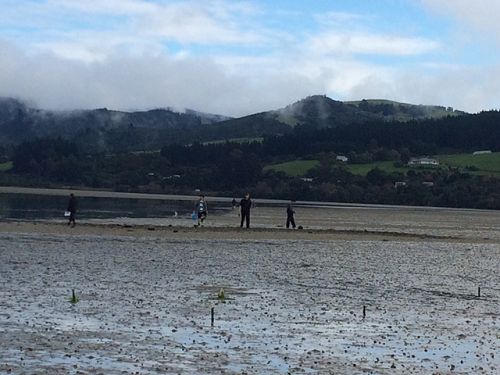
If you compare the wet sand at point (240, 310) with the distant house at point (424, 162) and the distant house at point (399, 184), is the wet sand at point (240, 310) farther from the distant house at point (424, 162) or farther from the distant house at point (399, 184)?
the distant house at point (424, 162)

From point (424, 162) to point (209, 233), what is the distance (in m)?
137

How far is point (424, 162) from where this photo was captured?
184 meters

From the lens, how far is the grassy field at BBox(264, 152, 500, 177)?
168 meters

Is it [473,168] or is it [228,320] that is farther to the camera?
[473,168]

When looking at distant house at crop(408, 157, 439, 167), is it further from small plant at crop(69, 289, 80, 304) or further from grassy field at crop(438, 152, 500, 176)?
small plant at crop(69, 289, 80, 304)

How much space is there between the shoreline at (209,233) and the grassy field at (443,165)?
109 m

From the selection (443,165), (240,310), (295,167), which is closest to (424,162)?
(443,165)

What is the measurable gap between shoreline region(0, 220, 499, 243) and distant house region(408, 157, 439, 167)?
12307 centimetres

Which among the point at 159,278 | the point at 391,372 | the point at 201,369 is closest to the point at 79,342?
the point at 201,369

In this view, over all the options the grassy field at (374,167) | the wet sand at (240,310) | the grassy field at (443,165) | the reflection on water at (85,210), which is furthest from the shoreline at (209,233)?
the grassy field at (374,167)

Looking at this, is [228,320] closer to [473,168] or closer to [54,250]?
[54,250]

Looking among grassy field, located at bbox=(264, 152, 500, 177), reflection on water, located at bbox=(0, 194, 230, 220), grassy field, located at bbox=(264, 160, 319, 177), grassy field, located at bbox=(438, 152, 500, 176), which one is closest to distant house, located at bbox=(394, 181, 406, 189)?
grassy field, located at bbox=(264, 152, 500, 177)

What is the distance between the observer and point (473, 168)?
169 meters

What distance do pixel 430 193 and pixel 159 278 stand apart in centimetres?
14306
